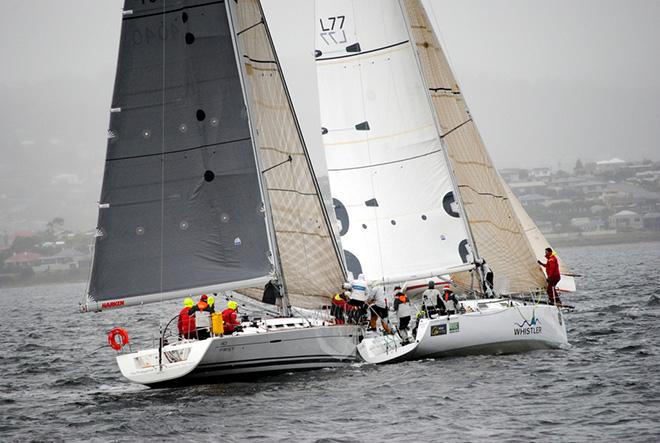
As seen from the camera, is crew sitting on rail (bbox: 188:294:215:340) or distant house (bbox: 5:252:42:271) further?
distant house (bbox: 5:252:42:271)

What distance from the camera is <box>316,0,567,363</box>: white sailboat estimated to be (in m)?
25.1

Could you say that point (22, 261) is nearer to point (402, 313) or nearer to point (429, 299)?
point (402, 313)

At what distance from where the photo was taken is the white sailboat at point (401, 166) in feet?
82.2

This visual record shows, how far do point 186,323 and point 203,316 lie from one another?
1.45 feet

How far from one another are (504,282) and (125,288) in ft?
27.8

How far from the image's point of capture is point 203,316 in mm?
20438

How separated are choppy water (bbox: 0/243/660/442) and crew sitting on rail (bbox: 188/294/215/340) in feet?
3.16

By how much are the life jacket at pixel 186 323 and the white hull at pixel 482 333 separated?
3.96 meters

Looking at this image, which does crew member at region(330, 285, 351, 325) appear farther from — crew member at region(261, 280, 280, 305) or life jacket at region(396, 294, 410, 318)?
crew member at region(261, 280, 280, 305)

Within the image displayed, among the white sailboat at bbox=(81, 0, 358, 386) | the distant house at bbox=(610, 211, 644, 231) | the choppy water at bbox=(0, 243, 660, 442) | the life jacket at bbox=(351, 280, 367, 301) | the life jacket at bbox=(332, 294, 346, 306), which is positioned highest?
the distant house at bbox=(610, 211, 644, 231)

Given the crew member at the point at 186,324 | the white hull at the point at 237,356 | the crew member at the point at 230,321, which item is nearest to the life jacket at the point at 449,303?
the white hull at the point at 237,356

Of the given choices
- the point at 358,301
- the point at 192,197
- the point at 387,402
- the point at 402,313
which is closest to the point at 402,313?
the point at 402,313

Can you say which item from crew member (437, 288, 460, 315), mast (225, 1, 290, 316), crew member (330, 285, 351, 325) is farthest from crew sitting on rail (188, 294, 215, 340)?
crew member (437, 288, 460, 315)

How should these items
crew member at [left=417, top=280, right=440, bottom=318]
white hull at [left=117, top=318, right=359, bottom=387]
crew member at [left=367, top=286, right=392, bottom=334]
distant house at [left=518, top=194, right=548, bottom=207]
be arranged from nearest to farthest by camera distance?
white hull at [left=117, top=318, right=359, bottom=387] → crew member at [left=417, top=280, right=440, bottom=318] → crew member at [left=367, top=286, right=392, bottom=334] → distant house at [left=518, top=194, right=548, bottom=207]
